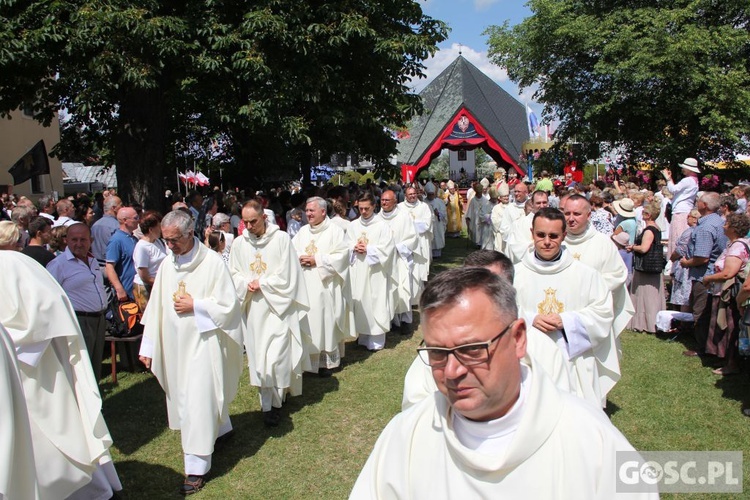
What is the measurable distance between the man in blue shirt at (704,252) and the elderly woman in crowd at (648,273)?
70 centimetres

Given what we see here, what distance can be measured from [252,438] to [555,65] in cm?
1894

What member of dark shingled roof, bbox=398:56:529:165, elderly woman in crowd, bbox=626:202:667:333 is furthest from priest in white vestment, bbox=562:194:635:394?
dark shingled roof, bbox=398:56:529:165

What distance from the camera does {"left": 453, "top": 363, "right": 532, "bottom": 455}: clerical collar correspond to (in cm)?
183

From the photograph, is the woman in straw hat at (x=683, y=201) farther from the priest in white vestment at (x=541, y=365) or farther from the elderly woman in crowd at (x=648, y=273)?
the priest in white vestment at (x=541, y=365)

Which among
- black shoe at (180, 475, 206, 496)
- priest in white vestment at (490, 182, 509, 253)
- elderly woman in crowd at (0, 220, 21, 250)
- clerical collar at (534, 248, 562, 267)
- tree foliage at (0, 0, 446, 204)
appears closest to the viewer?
elderly woman in crowd at (0, 220, 21, 250)

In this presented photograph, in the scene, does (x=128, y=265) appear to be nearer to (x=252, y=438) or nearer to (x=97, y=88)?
(x=252, y=438)

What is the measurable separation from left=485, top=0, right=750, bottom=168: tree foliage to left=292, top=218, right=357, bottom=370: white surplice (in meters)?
13.3

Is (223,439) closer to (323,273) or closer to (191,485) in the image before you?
(191,485)

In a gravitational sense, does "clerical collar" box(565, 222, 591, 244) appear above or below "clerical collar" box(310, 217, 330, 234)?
below

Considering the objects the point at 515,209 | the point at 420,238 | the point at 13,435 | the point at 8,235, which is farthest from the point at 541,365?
the point at 515,209

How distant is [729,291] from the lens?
6891 mm

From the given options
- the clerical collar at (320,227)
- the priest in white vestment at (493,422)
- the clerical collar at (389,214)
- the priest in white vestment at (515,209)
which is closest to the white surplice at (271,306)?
the clerical collar at (320,227)

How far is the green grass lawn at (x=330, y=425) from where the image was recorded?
512cm
